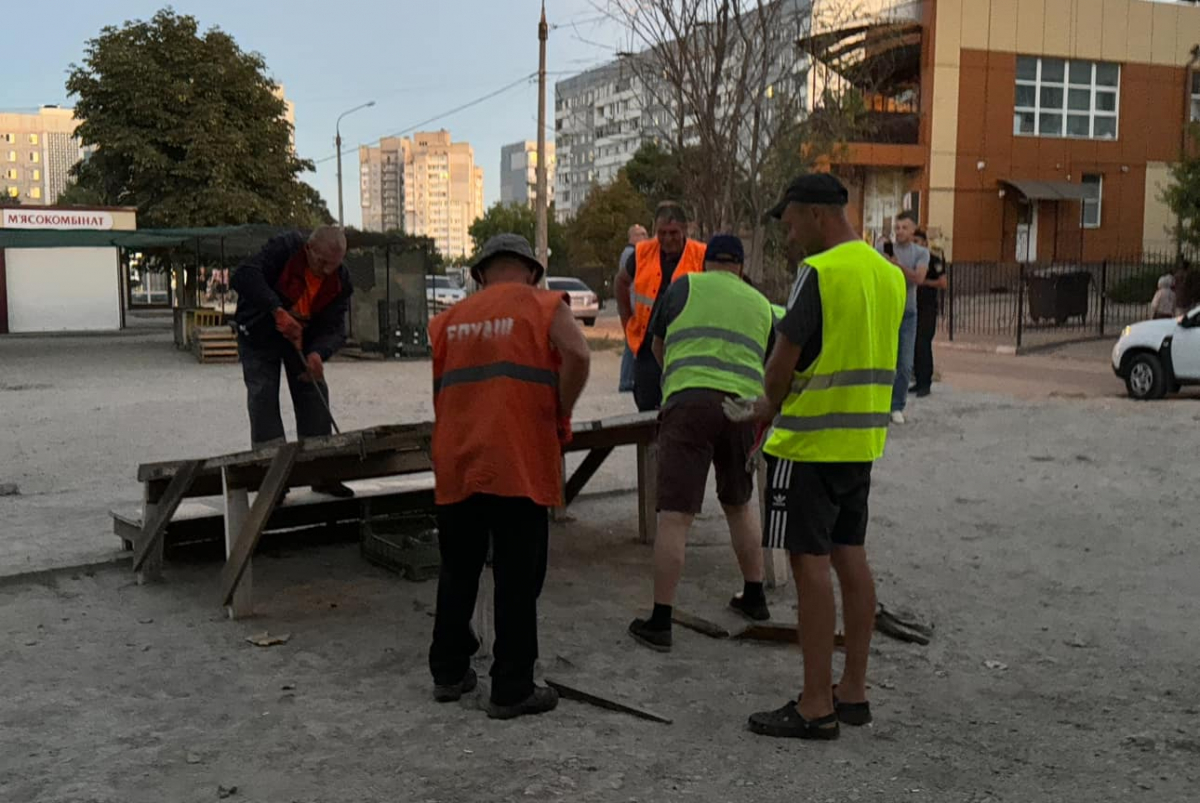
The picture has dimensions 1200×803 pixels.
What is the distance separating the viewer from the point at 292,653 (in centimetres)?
519

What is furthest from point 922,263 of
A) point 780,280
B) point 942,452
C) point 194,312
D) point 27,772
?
point 194,312

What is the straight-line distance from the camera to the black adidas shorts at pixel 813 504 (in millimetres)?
4203

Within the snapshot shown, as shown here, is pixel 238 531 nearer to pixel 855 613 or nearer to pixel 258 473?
pixel 258 473

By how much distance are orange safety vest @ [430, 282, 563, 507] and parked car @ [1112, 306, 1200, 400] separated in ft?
41.2

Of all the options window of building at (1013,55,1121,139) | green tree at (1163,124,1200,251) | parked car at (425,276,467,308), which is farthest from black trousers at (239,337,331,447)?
window of building at (1013,55,1121,139)

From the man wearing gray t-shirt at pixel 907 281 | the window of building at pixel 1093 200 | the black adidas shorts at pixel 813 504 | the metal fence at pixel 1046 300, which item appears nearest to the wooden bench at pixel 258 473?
the black adidas shorts at pixel 813 504

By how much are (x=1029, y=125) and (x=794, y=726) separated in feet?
134

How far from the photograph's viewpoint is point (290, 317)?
22.0ft

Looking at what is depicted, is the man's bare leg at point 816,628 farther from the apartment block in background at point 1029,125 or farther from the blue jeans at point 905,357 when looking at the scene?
the apartment block in background at point 1029,125

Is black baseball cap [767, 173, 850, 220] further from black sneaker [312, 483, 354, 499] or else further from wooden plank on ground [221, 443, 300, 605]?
black sneaker [312, 483, 354, 499]

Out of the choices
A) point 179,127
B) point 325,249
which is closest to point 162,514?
point 325,249

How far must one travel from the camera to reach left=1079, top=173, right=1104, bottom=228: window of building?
42.1 metres

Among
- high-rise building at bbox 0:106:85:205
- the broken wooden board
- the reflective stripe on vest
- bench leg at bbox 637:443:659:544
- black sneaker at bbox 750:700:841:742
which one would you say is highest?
high-rise building at bbox 0:106:85:205

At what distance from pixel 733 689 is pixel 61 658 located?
286cm
